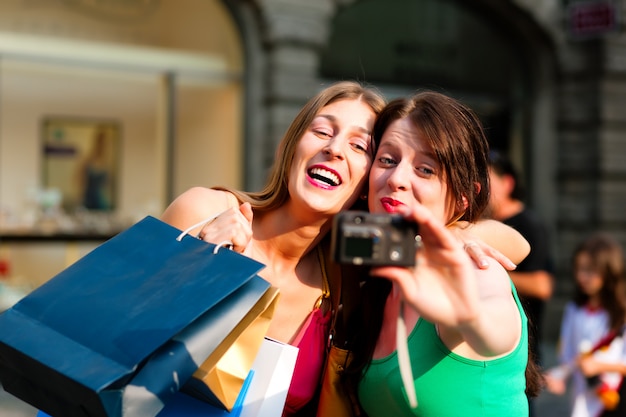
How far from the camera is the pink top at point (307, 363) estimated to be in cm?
217

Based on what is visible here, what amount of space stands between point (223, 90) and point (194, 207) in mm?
6256

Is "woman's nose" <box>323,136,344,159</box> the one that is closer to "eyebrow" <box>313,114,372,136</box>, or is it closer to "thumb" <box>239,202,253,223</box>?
"eyebrow" <box>313,114,372,136</box>

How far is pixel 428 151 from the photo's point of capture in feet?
6.59

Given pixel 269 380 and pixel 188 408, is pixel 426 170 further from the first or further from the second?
pixel 188 408

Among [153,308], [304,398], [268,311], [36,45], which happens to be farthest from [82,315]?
[36,45]

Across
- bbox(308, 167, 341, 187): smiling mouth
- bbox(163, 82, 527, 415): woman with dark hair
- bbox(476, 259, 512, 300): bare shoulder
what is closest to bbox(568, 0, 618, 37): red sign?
bbox(163, 82, 527, 415): woman with dark hair

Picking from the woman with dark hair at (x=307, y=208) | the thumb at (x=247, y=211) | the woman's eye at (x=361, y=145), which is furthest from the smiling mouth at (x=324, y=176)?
the thumb at (x=247, y=211)

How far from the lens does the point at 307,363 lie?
7.20ft

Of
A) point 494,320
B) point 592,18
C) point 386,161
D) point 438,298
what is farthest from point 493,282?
point 592,18

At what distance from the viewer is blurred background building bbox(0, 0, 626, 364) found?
303 inches

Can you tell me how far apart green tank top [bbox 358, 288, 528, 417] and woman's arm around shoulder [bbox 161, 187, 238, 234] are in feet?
2.17

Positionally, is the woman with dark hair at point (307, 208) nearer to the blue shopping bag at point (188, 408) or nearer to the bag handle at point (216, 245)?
the bag handle at point (216, 245)

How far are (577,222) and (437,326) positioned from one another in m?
8.18

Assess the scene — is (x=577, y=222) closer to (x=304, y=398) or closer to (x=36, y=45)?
(x=36, y=45)
